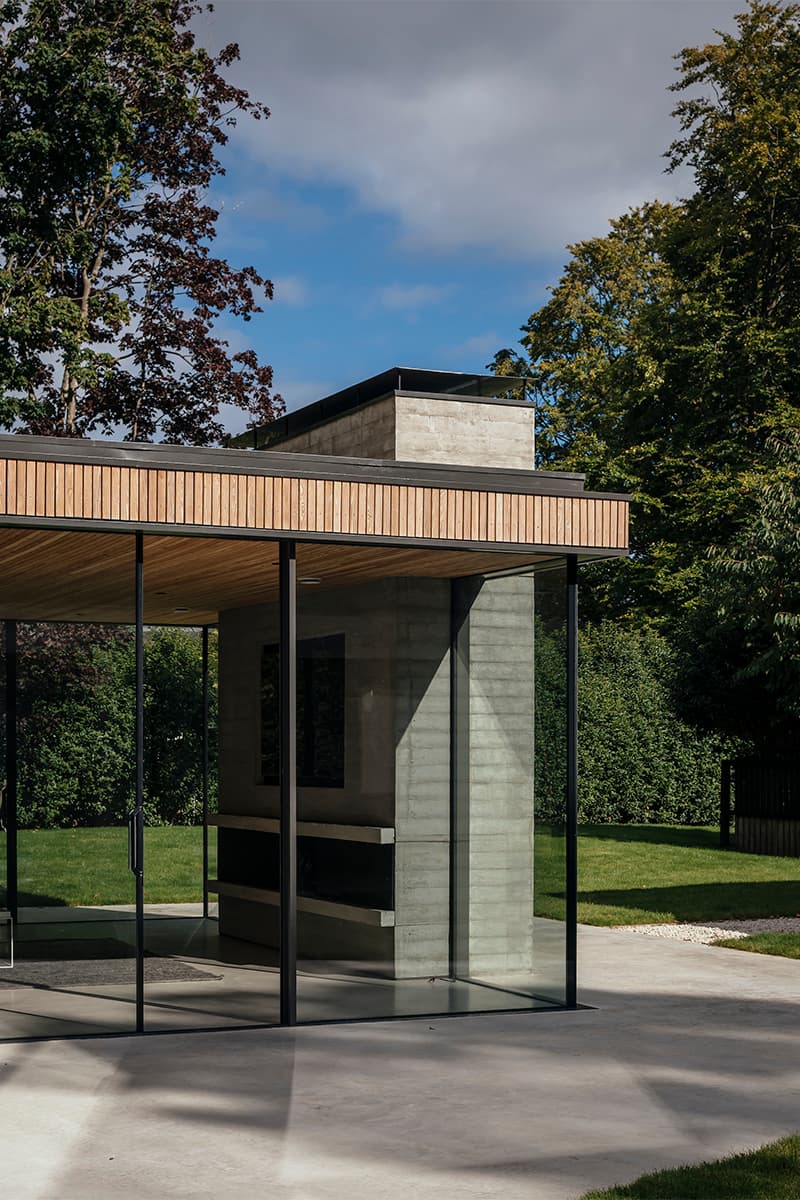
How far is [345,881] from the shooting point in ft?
32.0

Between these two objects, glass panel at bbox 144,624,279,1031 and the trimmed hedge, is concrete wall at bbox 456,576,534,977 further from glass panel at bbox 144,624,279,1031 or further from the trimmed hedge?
the trimmed hedge

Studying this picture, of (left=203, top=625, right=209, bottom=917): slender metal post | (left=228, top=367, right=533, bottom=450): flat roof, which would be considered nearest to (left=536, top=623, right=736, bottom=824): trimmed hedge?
(left=203, top=625, right=209, bottom=917): slender metal post

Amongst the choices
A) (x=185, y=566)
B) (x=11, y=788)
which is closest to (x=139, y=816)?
(x=185, y=566)

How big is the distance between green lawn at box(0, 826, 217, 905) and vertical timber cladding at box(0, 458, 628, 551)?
15.3 ft

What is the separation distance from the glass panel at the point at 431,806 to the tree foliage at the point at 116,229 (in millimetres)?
12423

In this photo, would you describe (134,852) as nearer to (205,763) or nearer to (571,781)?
(571,781)

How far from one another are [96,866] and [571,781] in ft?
16.6

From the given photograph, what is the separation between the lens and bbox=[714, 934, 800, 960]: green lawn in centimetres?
1258

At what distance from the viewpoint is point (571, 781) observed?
1003cm

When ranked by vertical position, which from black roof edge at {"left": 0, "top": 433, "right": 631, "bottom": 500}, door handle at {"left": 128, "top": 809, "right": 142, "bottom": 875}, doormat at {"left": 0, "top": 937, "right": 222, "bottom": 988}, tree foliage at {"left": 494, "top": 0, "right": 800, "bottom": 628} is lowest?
doormat at {"left": 0, "top": 937, "right": 222, "bottom": 988}

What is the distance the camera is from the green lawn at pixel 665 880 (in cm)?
1503

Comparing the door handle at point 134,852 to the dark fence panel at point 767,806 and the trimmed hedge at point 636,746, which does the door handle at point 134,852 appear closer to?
the dark fence panel at point 767,806

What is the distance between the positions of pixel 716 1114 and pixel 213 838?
6621 mm

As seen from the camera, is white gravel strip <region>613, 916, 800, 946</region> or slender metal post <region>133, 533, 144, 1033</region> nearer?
slender metal post <region>133, 533, 144, 1033</region>
